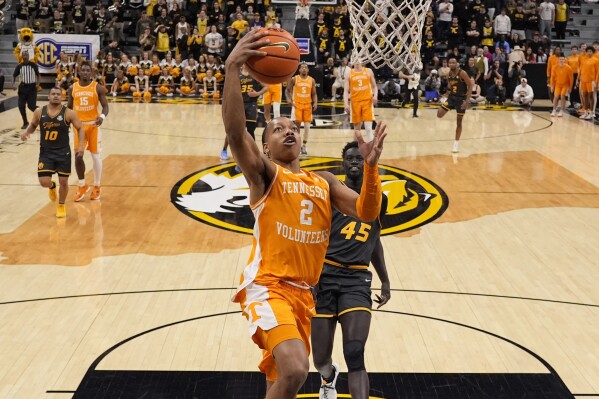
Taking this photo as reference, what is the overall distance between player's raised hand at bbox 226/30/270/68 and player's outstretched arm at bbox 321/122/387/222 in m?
0.72

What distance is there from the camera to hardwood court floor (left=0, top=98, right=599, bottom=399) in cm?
609

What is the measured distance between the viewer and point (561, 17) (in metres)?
25.9

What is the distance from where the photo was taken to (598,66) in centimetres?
1972

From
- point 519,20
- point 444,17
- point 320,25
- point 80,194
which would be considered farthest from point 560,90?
point 80,194

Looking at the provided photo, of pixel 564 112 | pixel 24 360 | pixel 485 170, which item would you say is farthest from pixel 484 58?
pixel 24 360

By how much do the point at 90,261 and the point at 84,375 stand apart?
2.87m

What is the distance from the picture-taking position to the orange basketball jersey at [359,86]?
14.6m

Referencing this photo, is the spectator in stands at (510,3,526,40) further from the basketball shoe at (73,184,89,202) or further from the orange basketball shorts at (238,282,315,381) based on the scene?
the orange basketball shorts at (238,282,315,381)

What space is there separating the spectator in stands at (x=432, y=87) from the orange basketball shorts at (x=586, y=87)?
4.21 m

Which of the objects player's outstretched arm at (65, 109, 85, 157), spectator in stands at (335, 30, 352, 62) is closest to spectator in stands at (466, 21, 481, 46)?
spectator in stands at (335, 30, 352, 62)

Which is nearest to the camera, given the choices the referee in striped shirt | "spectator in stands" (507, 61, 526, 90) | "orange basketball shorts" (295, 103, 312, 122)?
"orange basketball shorts" (295, 103, 312, 122)

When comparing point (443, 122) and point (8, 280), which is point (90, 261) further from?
point (443, 122)

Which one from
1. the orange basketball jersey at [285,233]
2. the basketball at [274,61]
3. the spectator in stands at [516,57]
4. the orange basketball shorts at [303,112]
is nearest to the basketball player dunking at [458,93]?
the orange basketball shorts at [303,112]

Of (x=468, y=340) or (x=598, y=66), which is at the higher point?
(x=598, y=66)
